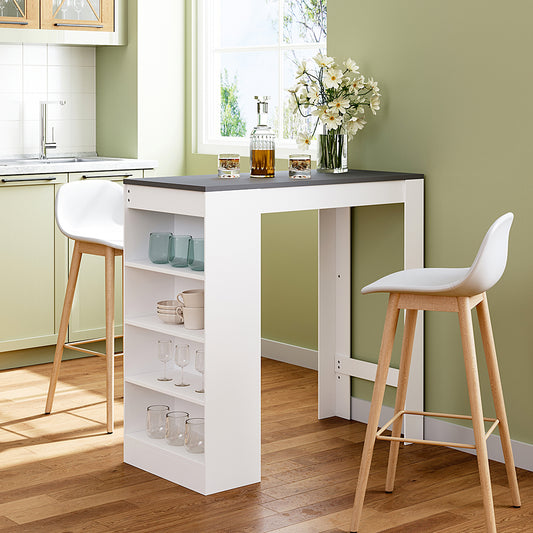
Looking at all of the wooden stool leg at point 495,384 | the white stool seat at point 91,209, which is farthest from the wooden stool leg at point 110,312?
the wooden stool leg at point 495,384

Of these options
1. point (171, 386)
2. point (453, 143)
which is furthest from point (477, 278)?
point (171, 386)

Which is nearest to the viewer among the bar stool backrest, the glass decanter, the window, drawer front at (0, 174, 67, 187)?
the bar stool backrest

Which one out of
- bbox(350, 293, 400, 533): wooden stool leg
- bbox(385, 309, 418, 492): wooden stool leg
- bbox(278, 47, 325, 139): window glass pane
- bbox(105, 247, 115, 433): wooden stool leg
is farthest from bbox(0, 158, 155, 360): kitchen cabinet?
bbox(350, 293, 400, 533): wooden stool leg

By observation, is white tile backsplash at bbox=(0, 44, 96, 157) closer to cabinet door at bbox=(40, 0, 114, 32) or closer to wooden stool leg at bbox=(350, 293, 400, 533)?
cabinet door at bbox=(40, 0, 114, 32)

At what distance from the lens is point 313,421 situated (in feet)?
13.4

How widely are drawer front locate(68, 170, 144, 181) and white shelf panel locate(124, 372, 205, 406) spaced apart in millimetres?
1819

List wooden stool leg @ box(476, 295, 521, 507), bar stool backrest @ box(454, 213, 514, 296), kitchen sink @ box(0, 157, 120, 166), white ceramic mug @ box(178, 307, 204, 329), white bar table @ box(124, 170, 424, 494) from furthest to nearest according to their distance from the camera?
kitchen sink @ box(0, 157, 120, 166), white ceramic mug @ box(178, 307, 204, 329), white bar table @ box(124, 170, 424, 494), wooden stool leg @ box(476, 295, 521, 507), bar stool backrest @ box(454, 213, 514, 296)

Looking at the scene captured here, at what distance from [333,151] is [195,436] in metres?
1.25

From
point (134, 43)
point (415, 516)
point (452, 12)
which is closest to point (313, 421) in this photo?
point (415, 516)

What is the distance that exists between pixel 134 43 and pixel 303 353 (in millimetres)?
2007

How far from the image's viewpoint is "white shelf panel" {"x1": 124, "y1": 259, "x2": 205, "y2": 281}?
126 inches

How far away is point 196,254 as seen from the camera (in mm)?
3328

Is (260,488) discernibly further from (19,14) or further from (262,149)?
(19,14)

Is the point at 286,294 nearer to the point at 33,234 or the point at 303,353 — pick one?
the point at 303,353
